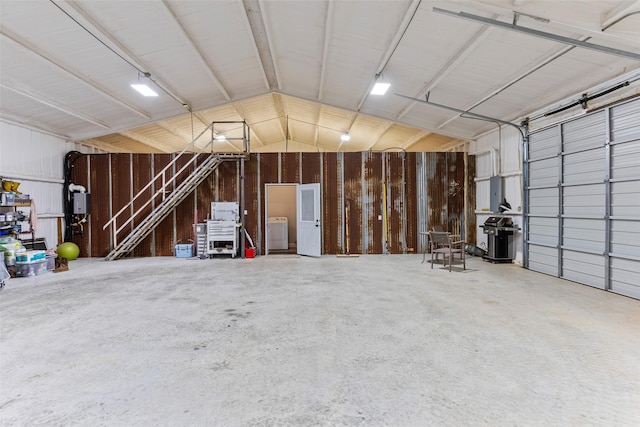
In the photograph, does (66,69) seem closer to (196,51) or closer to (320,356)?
(196,51)

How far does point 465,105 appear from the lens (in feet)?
25.0

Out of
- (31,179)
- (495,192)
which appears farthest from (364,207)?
(31,179)

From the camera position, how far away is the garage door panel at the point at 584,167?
5469 mm

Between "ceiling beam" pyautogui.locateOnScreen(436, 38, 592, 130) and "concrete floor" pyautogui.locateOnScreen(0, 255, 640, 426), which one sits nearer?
"concrete floor" pyautogui.locateOnScreen(0, 255, 640, 426)

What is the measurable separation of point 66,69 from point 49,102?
1633mm

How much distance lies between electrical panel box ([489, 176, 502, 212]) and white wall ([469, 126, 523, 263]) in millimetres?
129

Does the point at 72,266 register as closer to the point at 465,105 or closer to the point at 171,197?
the point at 171,197

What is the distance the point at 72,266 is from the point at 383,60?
9250 millimetres

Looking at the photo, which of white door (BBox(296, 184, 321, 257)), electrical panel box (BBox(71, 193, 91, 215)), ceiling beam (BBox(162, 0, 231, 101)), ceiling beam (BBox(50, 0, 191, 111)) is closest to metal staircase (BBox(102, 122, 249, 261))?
electrical panel box (BBox(71, 193, 91, 215))

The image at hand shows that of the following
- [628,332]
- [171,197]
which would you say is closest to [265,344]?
[628,332]

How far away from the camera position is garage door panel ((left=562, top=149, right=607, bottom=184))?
5.47 m

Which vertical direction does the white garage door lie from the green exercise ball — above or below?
above

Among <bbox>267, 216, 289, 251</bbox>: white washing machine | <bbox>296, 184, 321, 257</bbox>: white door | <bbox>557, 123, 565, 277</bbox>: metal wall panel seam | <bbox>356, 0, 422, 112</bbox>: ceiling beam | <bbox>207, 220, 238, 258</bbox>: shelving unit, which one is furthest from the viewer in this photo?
<bbox>267, 216, 289, 251</bbox>: white washing machine

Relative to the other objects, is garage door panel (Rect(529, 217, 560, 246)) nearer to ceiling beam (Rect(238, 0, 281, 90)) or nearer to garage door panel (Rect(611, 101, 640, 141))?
garage door panel (Rect(611, 101, 640, 141))
